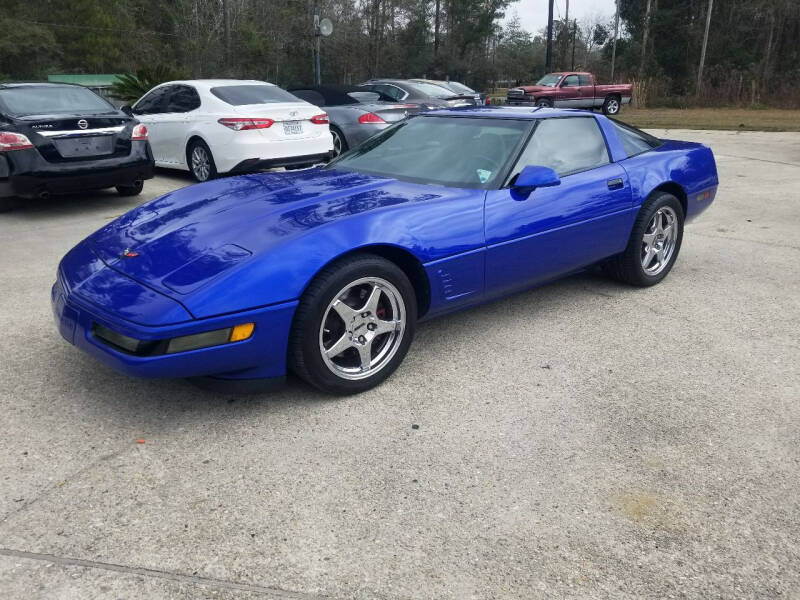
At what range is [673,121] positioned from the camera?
2238 cm

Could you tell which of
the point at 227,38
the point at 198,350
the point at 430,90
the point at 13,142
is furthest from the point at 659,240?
the point at 227,38

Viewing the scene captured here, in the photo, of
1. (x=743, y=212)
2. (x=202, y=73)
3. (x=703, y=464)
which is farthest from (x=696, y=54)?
(x=703, y=464)

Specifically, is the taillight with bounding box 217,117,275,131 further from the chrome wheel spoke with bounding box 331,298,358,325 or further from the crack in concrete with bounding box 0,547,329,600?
the crack in concrete with bounding box 0,547,329,600

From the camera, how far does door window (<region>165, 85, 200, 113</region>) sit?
29.6ft

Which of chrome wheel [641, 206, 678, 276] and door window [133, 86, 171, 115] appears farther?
door window [133, 86, 171, 115]

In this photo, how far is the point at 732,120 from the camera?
875 inches

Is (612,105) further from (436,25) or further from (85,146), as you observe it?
(85,146)

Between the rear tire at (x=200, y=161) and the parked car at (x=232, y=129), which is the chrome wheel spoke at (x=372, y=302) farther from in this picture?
the rear tire at (x=200, y=161)

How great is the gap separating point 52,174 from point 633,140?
5.55 metres

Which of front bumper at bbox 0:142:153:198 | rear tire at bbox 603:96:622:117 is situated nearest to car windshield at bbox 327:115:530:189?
front bumper at bbox 0:142:153:198

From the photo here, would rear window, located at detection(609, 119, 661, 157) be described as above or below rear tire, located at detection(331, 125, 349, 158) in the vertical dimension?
above

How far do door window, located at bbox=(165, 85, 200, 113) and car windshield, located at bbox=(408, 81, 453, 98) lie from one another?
233 inches

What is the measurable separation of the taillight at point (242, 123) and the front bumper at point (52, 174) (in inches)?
54.5

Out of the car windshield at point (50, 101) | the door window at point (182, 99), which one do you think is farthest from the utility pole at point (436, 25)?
the car windshield at point (50, 101)
